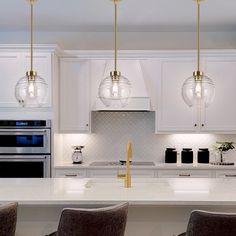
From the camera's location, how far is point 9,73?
447 cm

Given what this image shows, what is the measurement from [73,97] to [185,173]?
71.6 inches

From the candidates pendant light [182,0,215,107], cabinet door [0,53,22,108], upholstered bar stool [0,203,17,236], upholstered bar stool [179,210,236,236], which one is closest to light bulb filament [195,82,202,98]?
pendant light [182,0,215,107]

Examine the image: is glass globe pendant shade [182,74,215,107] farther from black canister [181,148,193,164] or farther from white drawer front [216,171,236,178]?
black canister [181,148,193,164]

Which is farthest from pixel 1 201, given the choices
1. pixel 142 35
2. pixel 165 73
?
pixel 142 35

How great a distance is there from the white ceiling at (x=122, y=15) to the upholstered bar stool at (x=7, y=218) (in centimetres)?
255

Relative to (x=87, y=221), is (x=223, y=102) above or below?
above

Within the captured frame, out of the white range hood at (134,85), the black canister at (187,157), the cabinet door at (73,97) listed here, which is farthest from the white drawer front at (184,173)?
the cabinet door at (73,97)

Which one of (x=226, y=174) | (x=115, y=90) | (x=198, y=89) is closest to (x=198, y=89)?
(x=198, y=89)

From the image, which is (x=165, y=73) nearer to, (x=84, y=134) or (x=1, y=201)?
(x=84, y=134)

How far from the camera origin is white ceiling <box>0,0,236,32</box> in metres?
3.91

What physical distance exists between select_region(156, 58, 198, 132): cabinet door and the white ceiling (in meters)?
0.57

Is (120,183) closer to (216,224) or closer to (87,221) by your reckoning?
(87,221)

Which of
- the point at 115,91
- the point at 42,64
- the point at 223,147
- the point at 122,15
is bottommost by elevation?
the point at 223,147

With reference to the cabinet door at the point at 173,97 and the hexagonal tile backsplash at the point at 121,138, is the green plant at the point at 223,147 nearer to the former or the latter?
the cabinet door at the point at 173,97
